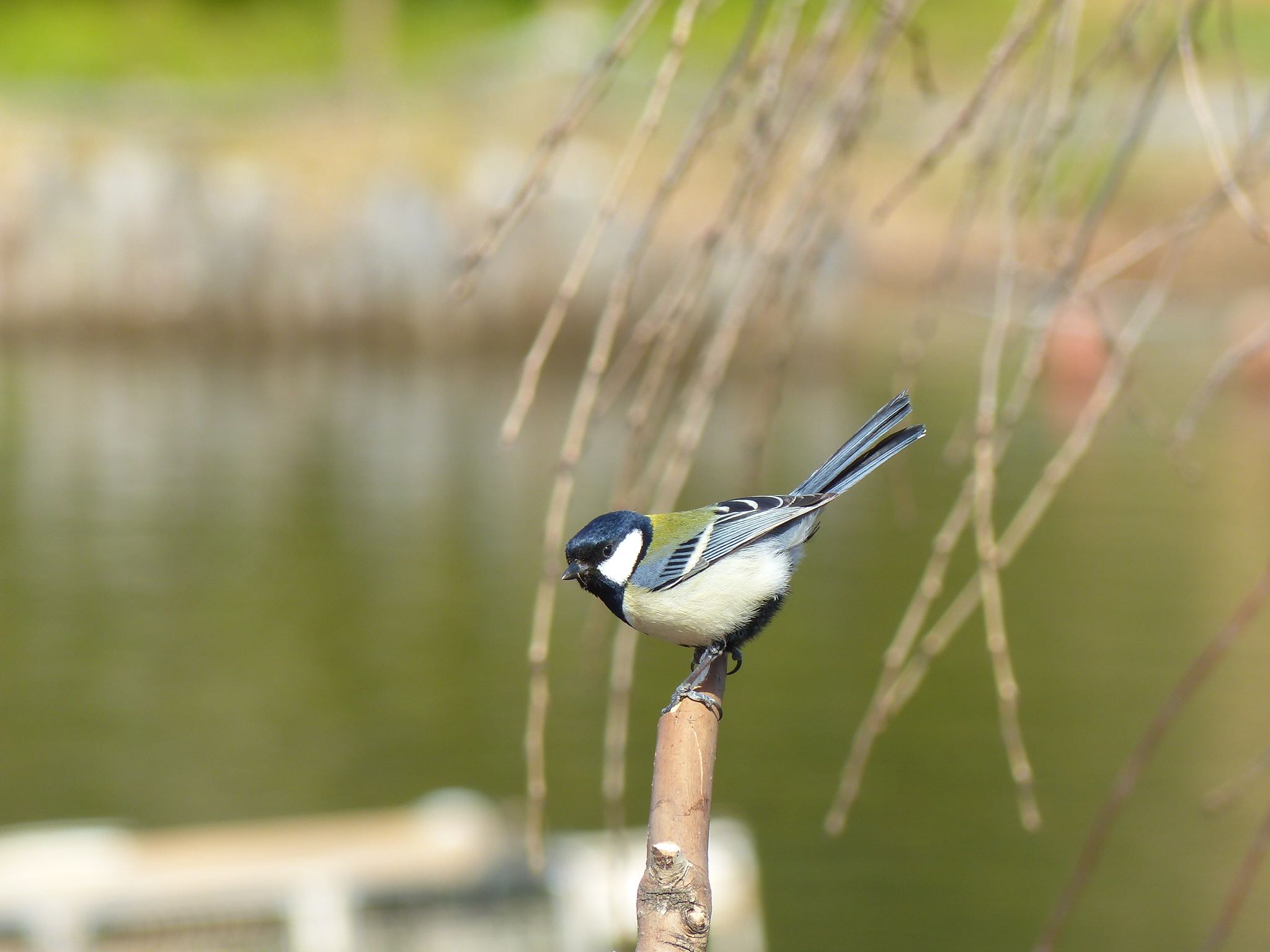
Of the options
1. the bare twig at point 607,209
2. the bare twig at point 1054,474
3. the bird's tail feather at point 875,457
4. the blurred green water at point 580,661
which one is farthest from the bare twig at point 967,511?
the blurred green water at point 580,661

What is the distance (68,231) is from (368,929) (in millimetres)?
33024

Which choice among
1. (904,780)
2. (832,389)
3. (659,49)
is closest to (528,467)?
(832,389)

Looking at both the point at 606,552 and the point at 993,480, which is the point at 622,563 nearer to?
the point at 606,552

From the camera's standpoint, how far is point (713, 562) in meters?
2.25

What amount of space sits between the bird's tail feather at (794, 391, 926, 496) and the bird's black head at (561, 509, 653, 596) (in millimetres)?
229

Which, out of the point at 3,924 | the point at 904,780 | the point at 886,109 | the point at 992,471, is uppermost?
the point at 886,109

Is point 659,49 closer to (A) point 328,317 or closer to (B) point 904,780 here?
(A) point 328,317

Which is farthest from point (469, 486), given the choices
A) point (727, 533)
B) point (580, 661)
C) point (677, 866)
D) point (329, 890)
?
point (677, 866)

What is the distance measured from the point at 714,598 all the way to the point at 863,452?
28 centimetres

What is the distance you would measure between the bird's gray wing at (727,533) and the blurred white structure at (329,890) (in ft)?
21.9

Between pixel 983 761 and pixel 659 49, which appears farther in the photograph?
pixel 659 49

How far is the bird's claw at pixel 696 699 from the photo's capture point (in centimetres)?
195

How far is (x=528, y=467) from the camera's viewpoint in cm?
2805

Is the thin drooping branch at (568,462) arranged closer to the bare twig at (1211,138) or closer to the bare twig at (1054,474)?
the bare twig at (1054,474)
